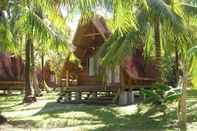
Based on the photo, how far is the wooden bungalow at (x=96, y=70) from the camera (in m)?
23.9

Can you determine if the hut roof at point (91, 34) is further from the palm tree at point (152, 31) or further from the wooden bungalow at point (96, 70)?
the palm tree at point (152, 31)

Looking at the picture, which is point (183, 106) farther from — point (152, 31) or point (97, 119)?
point (152, 31)

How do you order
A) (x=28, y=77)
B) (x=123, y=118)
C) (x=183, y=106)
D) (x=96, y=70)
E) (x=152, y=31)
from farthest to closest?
(x=96, y=70), (x=28, y=77), (x=152, y=31), (x=123, y=118), (x=183, y=106)

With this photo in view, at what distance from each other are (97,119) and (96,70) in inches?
300

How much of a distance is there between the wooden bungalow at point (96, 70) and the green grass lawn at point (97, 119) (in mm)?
2233

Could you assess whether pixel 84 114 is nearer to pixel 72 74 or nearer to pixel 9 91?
pixel 72 74

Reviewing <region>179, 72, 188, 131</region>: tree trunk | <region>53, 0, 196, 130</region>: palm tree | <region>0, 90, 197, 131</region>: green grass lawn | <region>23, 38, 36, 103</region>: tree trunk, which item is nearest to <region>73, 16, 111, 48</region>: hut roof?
A: <region>23, 38, 36, 103</region>: tree trunk

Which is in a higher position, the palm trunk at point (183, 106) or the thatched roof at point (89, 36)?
the thatched roof at point (89, 36)

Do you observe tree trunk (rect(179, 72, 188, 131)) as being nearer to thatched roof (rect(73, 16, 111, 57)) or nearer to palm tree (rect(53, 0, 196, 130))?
palm tree (rect(53, 0, 196, 130))

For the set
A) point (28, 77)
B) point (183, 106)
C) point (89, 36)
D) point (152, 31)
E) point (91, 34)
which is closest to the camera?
point (183, 106)

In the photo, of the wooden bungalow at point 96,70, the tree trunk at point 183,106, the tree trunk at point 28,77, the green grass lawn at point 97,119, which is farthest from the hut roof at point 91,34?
the tree trunk at point 183,106

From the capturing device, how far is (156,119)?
1709 centimetres

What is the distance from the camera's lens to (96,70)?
25109mm

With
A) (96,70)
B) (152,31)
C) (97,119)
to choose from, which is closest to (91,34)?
(96,70)
